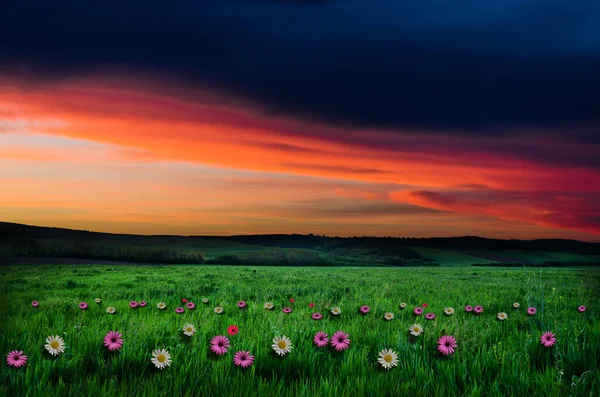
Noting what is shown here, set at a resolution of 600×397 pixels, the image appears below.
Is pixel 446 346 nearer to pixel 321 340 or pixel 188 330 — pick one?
pixel 321 340

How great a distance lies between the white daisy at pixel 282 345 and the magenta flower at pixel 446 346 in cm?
150

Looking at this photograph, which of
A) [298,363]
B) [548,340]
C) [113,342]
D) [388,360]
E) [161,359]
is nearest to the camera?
[161,359]

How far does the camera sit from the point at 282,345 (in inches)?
195

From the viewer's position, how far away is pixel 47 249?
1535 inches

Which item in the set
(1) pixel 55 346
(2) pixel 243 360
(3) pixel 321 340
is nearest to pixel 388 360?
(3) pixel 321 340

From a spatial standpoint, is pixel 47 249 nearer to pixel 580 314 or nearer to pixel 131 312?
pixel 131 312

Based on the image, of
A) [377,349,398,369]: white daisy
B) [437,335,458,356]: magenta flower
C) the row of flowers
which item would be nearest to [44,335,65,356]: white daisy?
the row of flowers

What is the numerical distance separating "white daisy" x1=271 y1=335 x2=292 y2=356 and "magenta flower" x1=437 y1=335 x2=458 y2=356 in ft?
4.94

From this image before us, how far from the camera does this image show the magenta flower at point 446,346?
5.00 metres

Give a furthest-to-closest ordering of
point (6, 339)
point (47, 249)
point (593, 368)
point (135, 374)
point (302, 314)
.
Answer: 1. point (47, 249)
2. point (302, 314)
3. point (6, 339)
4. point (593, 368)
5. point (135, 374)

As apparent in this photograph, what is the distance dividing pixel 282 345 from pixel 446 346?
5.48ft

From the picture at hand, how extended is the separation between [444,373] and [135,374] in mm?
2773

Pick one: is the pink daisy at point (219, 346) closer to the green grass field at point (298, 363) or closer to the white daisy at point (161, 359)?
the green grass field at point (298, 363)

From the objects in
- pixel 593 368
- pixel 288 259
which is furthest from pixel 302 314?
pixel 288 259
